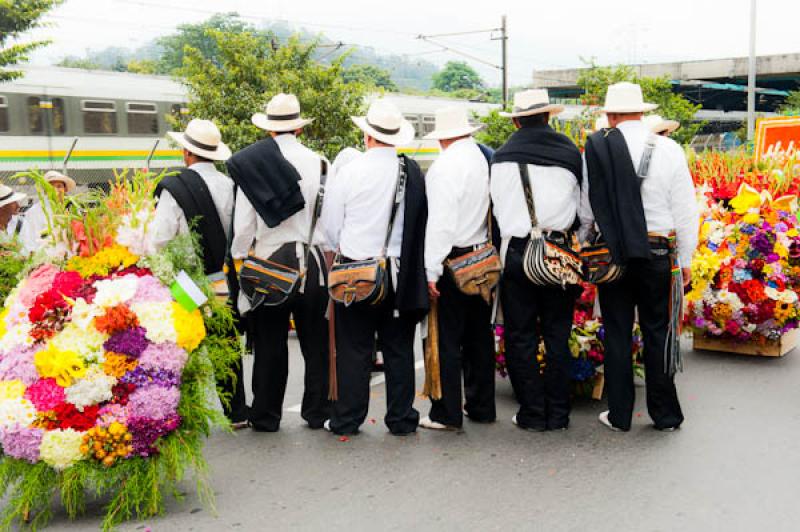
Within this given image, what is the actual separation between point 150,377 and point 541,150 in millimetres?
2731

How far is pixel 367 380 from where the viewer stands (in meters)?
5.48

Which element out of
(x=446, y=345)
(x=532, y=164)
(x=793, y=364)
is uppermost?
(x=532, y=164)

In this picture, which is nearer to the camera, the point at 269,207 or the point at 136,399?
the point at 136,399

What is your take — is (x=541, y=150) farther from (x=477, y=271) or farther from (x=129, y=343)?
(x=129, y=343)

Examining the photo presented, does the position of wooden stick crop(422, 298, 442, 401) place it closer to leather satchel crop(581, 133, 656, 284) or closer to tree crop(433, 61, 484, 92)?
leather satchel crop(581, 133, 656, 284)

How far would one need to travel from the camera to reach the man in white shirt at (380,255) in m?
5.38

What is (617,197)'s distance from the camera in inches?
203

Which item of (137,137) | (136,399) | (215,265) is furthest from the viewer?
(137,137)

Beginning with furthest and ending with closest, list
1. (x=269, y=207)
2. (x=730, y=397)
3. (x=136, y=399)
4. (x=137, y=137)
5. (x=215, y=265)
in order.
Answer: (x=137, y=137) < (x=730, y=397) < (x=215, y=265) < (x=269, y=207) < (x=136, y=399)

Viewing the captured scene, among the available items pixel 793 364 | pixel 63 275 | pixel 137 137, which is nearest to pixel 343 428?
pixel 63 275

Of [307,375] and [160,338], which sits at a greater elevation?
[160,338]

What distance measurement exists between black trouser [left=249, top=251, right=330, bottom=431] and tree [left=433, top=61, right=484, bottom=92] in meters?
98.0

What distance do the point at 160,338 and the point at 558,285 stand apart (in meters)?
2.45

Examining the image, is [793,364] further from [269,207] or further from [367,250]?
[269,207]
